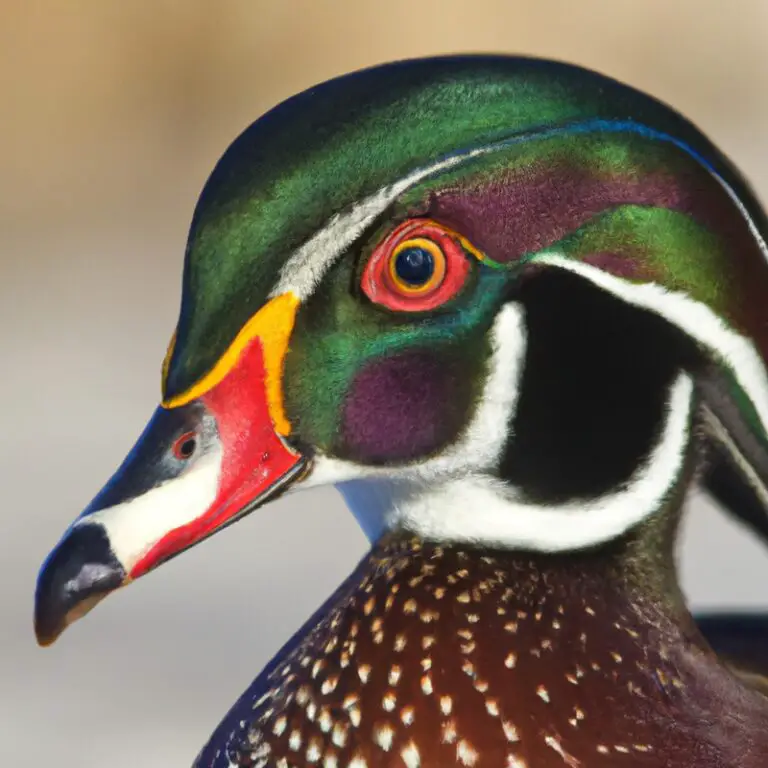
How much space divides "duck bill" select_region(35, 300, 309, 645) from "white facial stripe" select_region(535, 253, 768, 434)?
11 centimetres

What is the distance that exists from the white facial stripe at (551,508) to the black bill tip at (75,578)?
0.12 m

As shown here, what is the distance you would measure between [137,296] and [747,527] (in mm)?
2008

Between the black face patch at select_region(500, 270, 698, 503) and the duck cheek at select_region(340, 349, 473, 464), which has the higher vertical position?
the duck cheek at select_region(340, 349, 473, 464)

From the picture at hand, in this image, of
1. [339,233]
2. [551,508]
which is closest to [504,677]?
[551,508]

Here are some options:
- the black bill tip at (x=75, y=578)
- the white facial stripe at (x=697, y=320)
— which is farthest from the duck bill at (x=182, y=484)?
the white facial stripe at (x=697, y=320)

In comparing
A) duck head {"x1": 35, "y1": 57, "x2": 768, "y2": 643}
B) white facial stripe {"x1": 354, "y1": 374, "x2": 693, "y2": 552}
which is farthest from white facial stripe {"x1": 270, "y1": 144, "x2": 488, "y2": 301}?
white facial stripe {"x1": 354, "y1": 374, "x2": 693, "y2": 552}

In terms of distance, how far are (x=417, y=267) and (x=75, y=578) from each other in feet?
0.53

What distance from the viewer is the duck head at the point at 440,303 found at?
49cm

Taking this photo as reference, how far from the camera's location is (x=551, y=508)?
0.54m

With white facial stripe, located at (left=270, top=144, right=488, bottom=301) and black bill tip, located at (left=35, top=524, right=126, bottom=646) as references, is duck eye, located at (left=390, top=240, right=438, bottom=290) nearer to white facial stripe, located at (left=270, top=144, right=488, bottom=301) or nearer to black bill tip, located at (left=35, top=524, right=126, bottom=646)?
white facial stripe, located at (left=270, top=144, right=488, bottom=301)

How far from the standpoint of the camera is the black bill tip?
49cm

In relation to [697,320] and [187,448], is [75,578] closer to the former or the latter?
[187,448]

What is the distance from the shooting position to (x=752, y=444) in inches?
21.0

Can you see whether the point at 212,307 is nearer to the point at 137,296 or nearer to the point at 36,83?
the point at 137,296
